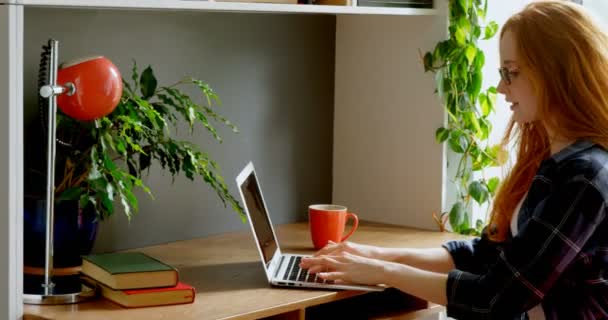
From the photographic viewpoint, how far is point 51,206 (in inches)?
71.9

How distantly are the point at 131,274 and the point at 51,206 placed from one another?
19 centimetres

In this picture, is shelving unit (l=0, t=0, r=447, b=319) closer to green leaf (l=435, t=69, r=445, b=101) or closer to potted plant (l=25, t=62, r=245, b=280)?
green leaf (l=435, t=69, r=445, b=101)

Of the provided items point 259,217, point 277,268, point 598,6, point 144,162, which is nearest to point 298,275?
point 277,268

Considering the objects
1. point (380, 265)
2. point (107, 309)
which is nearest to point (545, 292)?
point (380, 265)

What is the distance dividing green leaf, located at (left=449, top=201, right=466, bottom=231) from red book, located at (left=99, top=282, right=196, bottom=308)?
2.99 ft

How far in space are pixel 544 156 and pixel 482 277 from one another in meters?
0.32

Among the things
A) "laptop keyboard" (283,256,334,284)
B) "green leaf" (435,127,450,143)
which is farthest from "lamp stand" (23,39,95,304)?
"green leaf" (435,127,450,143)

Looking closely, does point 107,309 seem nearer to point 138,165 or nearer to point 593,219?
point 138,165

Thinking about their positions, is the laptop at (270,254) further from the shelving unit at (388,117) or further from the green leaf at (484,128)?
the green leaf at (484,128)

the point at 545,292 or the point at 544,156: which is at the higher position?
the point at 544,156

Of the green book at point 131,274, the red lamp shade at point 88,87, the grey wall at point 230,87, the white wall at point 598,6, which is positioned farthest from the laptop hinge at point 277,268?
the white wall at point 598,6

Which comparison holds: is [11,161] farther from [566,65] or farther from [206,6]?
[566,65]

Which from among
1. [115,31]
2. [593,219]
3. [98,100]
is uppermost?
[115,31]

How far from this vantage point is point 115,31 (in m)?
2.24
